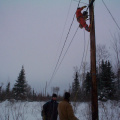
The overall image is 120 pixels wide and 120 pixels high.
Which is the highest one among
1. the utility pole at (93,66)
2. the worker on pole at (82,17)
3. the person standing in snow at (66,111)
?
the worker on pole at (82,17)

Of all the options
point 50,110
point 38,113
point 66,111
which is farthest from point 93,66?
point 38,113

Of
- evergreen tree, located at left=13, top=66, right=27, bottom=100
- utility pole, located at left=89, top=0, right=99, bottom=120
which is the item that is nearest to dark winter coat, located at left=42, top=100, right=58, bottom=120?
utility pole, located at left=89, top=0, right=99, bottom=120

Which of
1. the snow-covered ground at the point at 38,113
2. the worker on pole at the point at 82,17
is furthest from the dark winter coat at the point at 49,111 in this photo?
the worker on pole at the point at 82,17

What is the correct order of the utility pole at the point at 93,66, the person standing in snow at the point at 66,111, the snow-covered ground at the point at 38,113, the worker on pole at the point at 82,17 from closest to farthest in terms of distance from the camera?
the person standing in snow at the point at 66,111 → the utility pole at the point at 93,66 → the worker on pole at the point at 82,17 → the snow-covered ground at the point at 38,113

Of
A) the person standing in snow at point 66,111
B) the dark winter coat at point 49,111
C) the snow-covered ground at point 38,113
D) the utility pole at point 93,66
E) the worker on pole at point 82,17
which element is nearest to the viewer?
the person standing in snow at point 66,111

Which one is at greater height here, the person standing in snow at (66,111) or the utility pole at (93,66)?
the utility pole at (93,66)

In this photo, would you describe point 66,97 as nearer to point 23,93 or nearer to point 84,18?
point 84,18

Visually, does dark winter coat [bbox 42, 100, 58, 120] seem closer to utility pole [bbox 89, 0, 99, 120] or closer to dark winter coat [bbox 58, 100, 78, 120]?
dark winter coat [bbox 58, 100, 78, 120]

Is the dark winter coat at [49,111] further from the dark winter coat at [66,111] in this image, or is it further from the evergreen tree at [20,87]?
the evergreen tree at [20,87]

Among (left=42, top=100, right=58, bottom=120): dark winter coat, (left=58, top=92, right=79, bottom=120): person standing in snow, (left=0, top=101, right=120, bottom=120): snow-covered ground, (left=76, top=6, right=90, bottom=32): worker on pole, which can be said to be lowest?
(left=0, top=101, right=120, bottom=120): snow-covered ground

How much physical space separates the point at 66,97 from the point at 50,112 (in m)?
1.79

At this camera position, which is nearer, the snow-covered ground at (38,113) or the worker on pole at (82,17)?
the worker on pole at (82,17)

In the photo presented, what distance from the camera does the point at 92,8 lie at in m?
4.32

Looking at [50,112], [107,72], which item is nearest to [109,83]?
[107,72]
